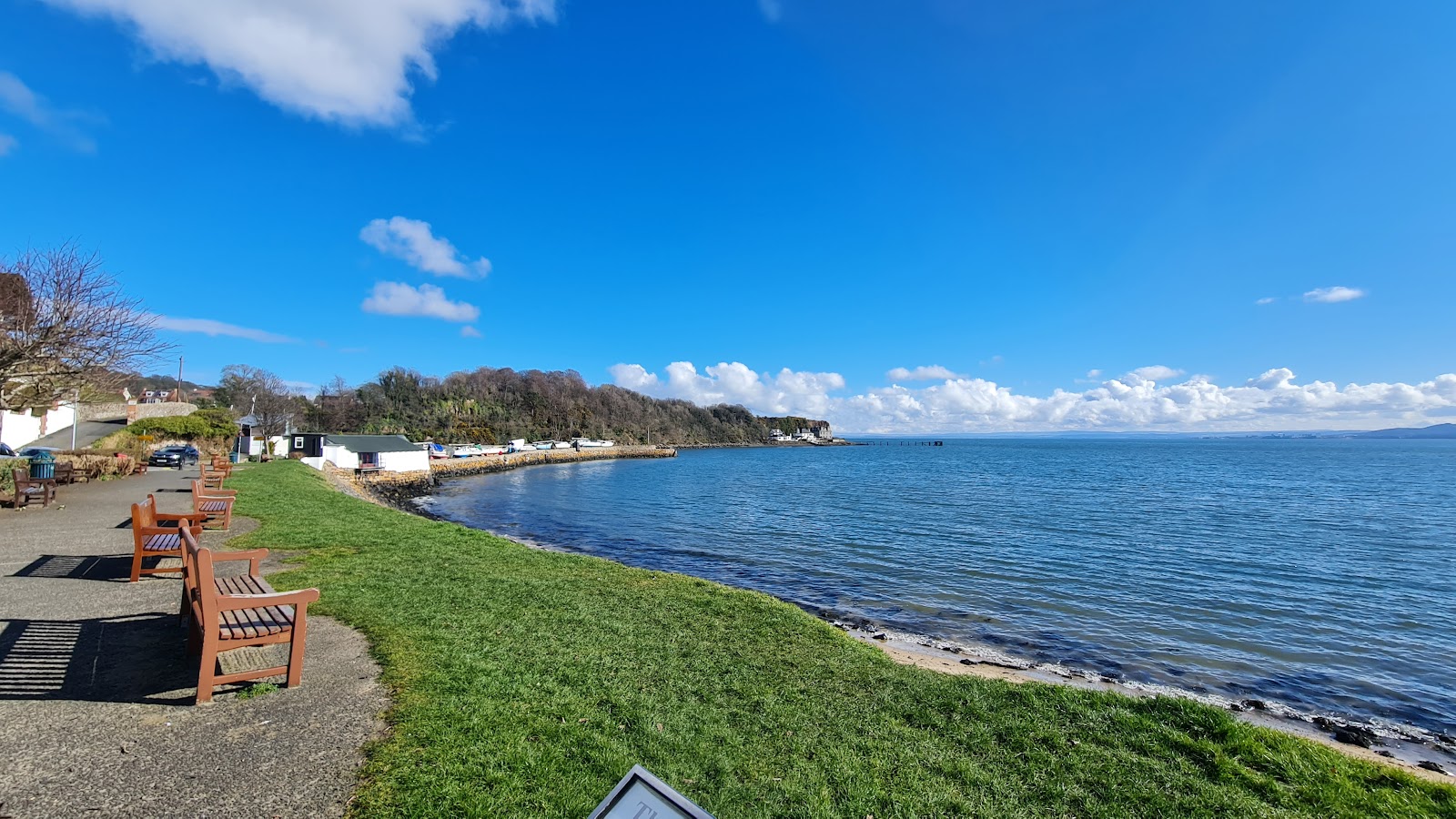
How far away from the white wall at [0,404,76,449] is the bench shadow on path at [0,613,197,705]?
40.0m

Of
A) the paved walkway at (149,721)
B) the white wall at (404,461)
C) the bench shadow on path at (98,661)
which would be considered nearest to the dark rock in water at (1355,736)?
the paved walkway at (149,721)

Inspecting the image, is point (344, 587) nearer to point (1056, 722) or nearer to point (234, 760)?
point (234, 760)

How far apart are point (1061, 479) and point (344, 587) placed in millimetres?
58887

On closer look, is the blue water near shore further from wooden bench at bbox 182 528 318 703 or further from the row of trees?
the row of trees

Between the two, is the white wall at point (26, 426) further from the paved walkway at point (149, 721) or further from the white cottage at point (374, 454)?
the paved walkway at point (149, 721)

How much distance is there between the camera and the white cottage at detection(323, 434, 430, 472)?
4624cm

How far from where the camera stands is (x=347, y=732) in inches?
182

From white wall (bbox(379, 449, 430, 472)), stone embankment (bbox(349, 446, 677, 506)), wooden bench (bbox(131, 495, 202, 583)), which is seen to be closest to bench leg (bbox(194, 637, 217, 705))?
wooden bench (bbox(131, 495, 202, 583))

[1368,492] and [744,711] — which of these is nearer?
[744,711]

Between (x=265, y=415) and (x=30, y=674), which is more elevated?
(x=265, y=415)

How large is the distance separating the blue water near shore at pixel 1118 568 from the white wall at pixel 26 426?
946 inches

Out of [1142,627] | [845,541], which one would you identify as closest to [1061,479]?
[845,541]

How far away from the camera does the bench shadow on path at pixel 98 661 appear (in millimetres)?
5042

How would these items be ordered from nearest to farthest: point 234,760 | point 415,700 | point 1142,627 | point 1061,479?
point 234,760
point 415,700
point 1142,627
point 1061,479
